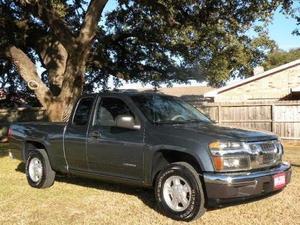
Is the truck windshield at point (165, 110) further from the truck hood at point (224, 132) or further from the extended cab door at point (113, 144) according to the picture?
the truck hood at point (224, 132)

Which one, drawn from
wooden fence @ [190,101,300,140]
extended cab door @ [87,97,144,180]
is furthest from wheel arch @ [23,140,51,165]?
wooden fence @ [190,101,300,140]

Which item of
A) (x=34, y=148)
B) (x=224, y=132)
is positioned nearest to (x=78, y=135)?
(x=34, y=148)

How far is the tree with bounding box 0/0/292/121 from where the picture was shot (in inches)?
661

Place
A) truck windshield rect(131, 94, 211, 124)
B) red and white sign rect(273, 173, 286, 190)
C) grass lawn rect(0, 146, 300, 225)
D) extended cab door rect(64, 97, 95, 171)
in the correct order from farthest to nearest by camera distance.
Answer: extended cab door rect(64, 97, 95, 171)
truck windshield rect(131, 94, 211, 124)
red and white sign rect(273, 173, 286, 190)
grass lawn rect(0, 146, 300, 225)

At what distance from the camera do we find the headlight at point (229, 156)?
24.9 feet

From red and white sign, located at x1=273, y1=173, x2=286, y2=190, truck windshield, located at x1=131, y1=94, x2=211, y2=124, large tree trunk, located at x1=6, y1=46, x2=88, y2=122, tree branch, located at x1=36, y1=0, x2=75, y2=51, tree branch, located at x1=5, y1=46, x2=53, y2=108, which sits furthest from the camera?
tree branch, located at x1=5, y1=46, x2=53, y2=108

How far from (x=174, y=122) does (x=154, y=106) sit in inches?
20.1

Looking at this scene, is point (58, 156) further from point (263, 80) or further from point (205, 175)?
point (263, 80)

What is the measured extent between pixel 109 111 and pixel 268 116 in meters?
14.5

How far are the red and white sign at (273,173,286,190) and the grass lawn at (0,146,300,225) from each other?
389mm

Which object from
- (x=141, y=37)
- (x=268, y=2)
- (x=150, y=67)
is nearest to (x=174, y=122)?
(x=268, y=2)

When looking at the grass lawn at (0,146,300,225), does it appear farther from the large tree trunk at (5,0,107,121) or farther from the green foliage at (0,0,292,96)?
the green foliage at (0,0,292,96)

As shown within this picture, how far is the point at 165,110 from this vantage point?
9094 millimetres

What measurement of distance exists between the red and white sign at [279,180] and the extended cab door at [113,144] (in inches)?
78.2
